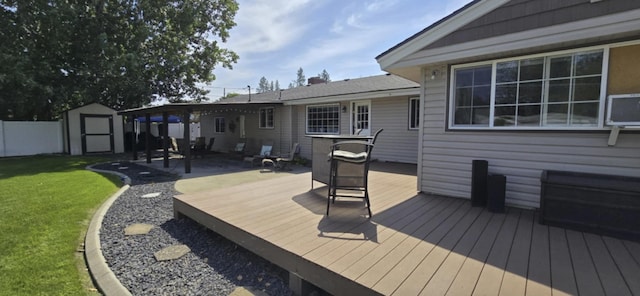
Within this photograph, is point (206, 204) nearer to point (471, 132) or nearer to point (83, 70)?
point (471, 132)

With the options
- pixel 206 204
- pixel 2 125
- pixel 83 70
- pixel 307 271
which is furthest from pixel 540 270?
pixel 2 125

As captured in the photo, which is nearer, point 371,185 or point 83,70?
point 371,185

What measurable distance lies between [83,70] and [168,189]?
11.5 meters

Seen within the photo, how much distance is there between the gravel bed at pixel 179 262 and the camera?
2568mm

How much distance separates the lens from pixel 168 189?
248 inches

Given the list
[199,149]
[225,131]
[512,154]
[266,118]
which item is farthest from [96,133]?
[512,154]

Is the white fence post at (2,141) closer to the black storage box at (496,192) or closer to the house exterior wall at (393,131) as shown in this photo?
the house exterior wall at (393,131)

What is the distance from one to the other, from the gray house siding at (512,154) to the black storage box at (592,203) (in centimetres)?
29

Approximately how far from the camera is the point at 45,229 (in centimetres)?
371

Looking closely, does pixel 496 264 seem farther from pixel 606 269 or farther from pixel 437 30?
pixel 437 30

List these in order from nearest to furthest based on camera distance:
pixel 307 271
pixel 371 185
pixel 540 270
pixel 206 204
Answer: pixel 540 270 < pixel 307 271 < pixel 206 204 < pixel 371 185

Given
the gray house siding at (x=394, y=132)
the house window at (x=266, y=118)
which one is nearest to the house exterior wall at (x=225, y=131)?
the house window at (x=266, y=118)

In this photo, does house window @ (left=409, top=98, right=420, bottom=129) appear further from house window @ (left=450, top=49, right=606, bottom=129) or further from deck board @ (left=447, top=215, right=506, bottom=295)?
deck board @ (left=447, top=215, right=506, bottom=295)

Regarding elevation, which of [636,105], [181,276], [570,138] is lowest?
[181,276]
